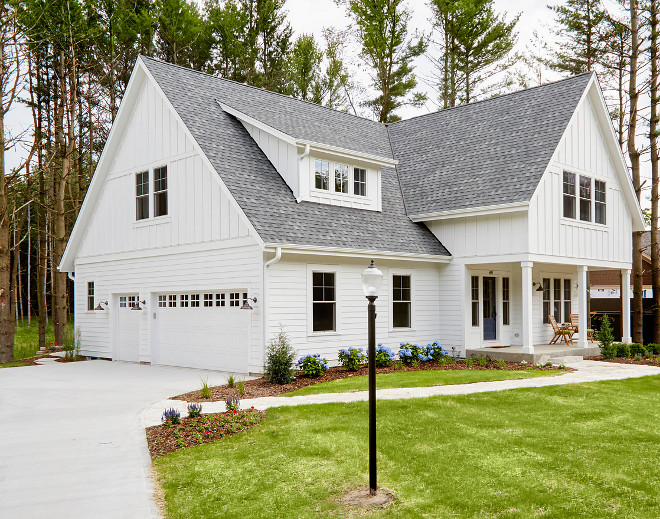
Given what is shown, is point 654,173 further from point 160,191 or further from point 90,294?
point 90,294

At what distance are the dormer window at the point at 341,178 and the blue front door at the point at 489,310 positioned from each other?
5121mm

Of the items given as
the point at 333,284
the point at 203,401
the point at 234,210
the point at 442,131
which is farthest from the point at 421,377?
the point at 442,131

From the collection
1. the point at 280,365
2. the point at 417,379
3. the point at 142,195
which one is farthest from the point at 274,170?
the point at 417,379

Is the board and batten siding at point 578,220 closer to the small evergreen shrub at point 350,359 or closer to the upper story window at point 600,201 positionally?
the upper story window at point 600,201

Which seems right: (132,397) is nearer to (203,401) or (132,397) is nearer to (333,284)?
(203,401)

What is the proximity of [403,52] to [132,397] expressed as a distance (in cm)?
2343

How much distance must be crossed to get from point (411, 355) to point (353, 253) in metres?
3.03

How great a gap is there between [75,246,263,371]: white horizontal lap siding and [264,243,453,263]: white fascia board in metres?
0.66

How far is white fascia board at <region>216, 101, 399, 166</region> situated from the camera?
1522 centimetres

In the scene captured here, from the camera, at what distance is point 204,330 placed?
51.5ft

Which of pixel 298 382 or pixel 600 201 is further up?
pixel 600 201

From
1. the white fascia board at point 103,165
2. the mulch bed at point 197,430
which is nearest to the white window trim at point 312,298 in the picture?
the mulch bed at point 197,430

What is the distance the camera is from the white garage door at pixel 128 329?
17688mm

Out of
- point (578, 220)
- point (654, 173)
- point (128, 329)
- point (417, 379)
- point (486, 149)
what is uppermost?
point (486, 149)
